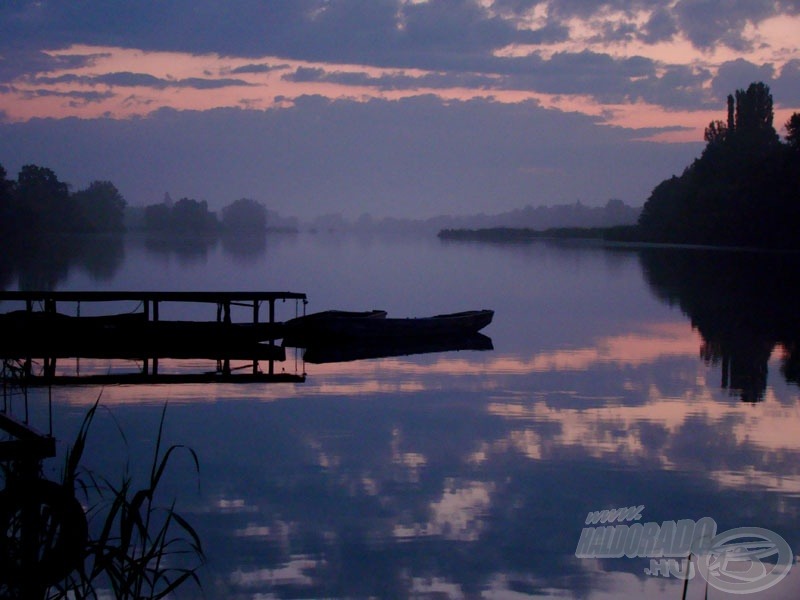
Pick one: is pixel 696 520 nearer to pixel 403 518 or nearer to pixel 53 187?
pixel 403 518

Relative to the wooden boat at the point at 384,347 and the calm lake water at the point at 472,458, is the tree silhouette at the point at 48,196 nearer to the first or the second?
the wooden boat at the point at 384,347

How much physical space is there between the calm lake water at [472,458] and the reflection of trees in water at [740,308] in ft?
0.63

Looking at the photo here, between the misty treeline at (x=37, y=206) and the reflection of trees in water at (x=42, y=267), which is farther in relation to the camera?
the misty treeline at (x=37, y=206)

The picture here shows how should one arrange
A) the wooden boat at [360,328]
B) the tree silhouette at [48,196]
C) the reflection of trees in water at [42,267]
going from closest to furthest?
1. the wooden boat at [360,328]
2. the reflection of trees in water at [42,267]
3. the tree silhouette at [48,196]

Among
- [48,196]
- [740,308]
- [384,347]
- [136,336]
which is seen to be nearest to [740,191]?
[740,308]

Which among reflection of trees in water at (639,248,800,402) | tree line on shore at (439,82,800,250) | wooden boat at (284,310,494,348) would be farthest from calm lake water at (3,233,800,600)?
tree line on shore at (439,82,800,250)

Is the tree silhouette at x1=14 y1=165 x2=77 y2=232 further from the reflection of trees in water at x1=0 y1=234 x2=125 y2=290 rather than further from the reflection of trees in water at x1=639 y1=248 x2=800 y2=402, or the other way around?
the reflection of trees in water at x1=639 y1=248 x2=800 y2=402

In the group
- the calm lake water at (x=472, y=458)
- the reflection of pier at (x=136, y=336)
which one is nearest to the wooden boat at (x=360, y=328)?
the reflection of pier at (x=136, y=336)

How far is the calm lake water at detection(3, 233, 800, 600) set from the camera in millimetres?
8914

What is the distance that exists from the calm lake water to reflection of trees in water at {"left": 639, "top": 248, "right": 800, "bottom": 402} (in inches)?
7.6

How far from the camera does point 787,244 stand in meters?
80.9

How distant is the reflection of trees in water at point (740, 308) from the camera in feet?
74.0

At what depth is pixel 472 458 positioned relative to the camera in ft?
43.1

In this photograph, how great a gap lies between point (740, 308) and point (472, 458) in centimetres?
2711
